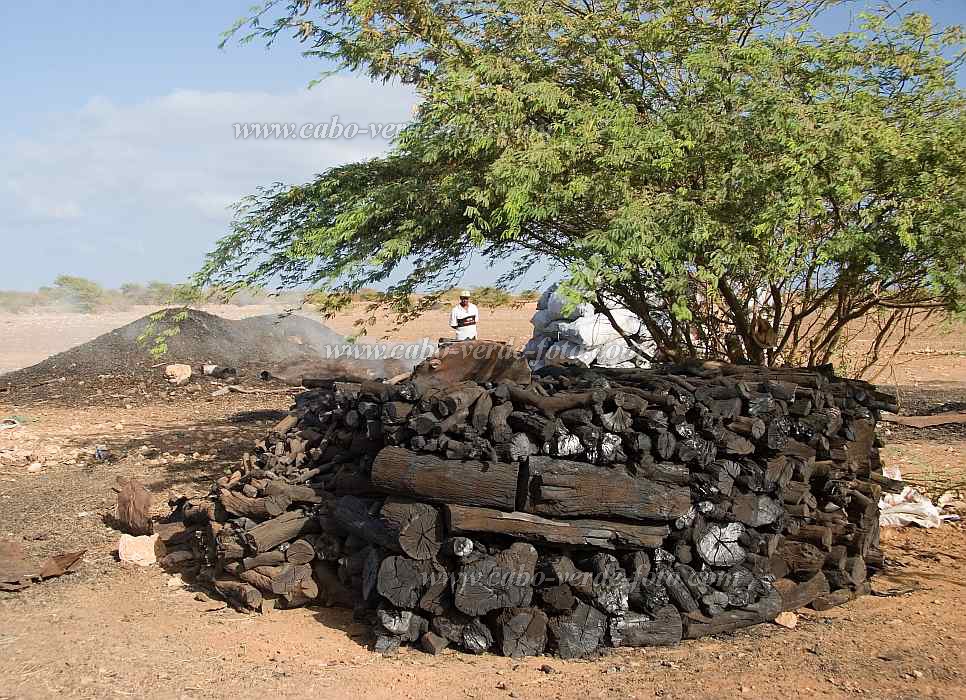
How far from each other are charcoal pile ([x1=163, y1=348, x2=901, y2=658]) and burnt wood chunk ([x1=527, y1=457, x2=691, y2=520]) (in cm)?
1

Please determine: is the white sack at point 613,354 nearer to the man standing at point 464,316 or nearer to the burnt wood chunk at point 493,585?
the man standing at point 464,316

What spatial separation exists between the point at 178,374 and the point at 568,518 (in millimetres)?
12329

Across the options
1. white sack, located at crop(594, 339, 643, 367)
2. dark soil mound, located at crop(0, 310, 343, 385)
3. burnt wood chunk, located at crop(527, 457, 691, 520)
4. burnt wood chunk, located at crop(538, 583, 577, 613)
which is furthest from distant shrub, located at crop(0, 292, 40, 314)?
burnt wood chunk, located at crop(538, 583, 577, 613)

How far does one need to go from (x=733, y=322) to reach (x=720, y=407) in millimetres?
2689

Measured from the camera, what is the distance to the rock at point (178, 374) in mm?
15289

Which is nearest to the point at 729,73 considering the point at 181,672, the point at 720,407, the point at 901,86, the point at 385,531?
the point at 901,86

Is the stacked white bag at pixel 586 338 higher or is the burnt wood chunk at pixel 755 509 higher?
the stacked white bag at pixel 586 338

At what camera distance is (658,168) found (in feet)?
20.4

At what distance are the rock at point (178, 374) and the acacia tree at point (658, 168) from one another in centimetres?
853

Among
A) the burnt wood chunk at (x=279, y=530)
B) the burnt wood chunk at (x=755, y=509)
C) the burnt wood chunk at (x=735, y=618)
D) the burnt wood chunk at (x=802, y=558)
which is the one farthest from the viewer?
the burnt wood chunk at (x=279, y=530)

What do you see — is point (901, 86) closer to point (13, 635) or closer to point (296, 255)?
point (296, 255)

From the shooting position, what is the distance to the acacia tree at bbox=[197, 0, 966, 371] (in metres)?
6.00

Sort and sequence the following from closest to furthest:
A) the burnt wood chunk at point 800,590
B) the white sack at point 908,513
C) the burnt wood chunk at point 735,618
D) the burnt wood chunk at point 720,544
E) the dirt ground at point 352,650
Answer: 1. the dirt ground at point 352,650
2. the burnt wood chunk at point 735,618
3. the burnt wood chunk at point 720,544
4. the burnt wood chunk at point 800,590
5. the white sack at point 908,513

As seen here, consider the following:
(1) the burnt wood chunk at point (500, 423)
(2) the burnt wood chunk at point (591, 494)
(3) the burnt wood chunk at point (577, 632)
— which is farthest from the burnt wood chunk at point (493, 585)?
(1) the burnt wood chunk at point (500, 423)
